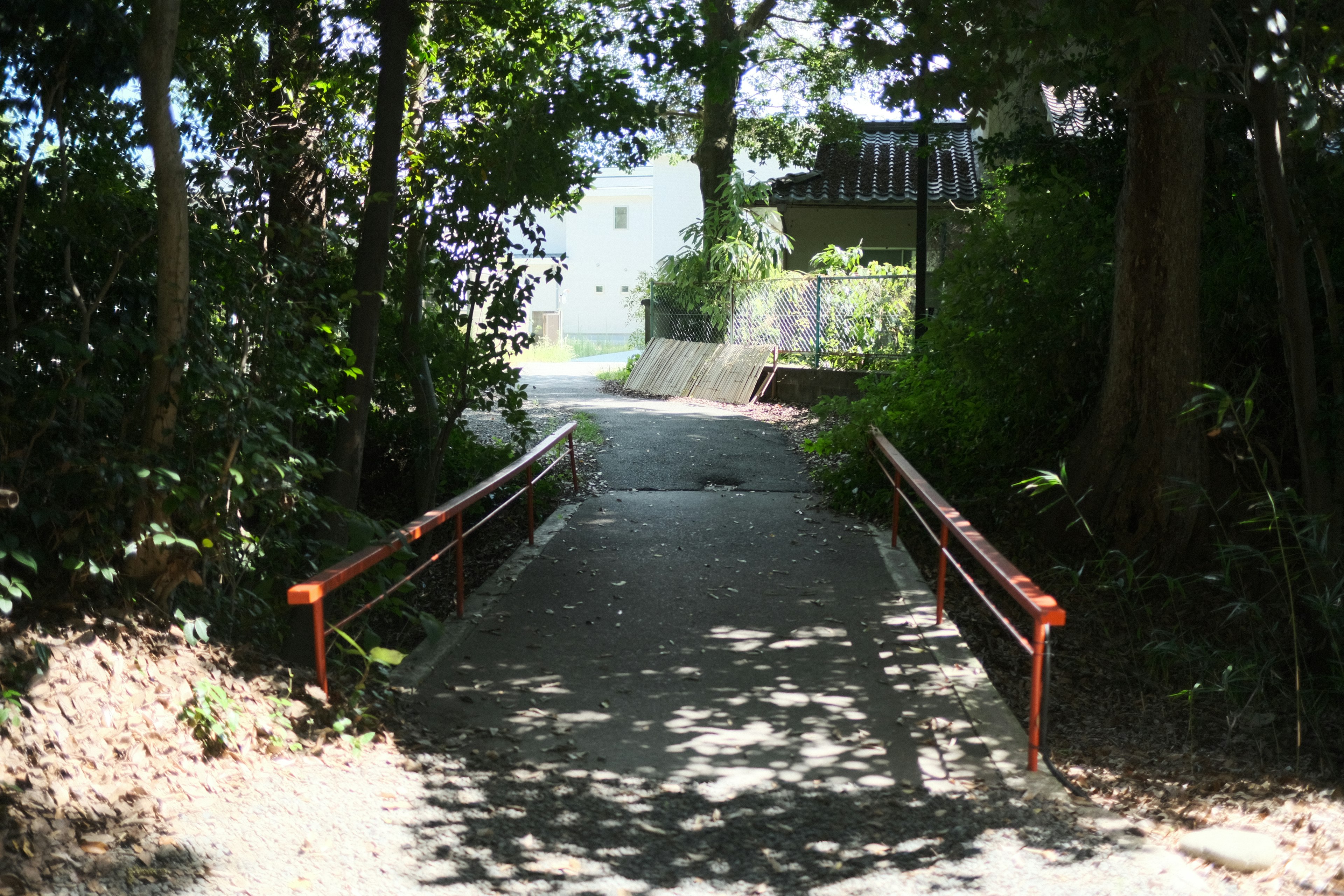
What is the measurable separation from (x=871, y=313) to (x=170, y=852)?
1530 cm

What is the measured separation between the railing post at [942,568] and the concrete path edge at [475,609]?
2.73 metres

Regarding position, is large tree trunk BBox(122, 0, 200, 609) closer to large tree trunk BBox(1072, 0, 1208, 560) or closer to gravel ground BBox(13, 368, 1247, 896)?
gravel ground BBox(13, 368, 1247, 896)

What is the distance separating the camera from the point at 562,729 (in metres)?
5.21

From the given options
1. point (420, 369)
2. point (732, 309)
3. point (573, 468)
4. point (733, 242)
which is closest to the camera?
point (420, 369)

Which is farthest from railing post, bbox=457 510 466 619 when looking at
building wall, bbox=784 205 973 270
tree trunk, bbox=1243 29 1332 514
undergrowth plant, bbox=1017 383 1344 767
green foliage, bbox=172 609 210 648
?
building wall, bbox=784 205 973 270

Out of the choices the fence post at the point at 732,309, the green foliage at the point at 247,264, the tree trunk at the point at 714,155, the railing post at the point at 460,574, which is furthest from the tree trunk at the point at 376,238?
the fence post at the point at 732,309

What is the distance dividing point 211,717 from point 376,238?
3334 millimetres

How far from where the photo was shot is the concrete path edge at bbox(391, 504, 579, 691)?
586 cm

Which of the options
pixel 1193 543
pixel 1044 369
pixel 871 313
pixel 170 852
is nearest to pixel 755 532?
pixel 1044 369

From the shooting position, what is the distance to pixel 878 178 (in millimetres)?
21625

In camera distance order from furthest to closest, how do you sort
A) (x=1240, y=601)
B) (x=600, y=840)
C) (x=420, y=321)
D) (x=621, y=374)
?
(x=621, y=374) → (x=420, y=321) → (x=1240, y=601) → (x=600, y=840)

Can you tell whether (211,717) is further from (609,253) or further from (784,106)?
(609,253)

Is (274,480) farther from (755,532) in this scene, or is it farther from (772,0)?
(772,0)

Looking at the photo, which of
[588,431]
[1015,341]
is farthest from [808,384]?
[1015,341]
